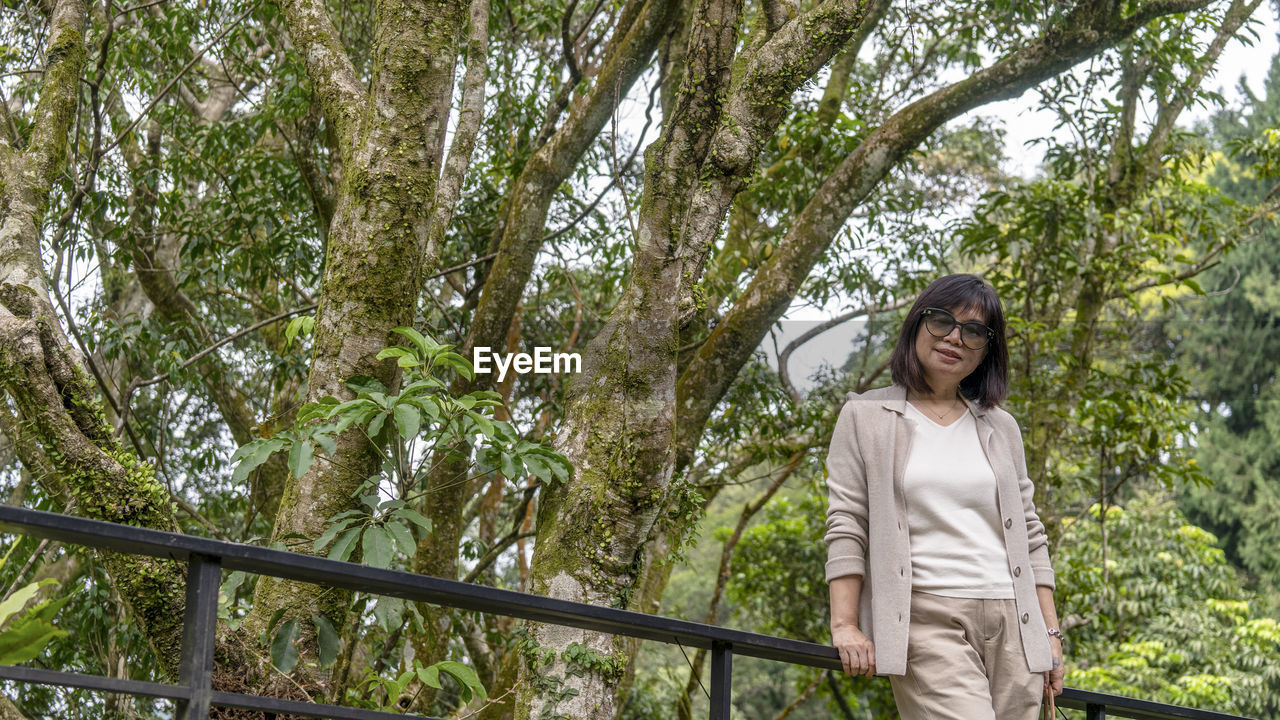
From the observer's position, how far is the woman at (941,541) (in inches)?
76.4

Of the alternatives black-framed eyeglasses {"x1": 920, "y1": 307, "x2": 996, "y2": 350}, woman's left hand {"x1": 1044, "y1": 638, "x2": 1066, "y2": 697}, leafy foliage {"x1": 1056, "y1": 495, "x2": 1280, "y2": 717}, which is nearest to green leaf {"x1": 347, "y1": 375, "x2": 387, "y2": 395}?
black-framed eyeglasses {"x1": 920, "y1": 307, "x2": 996, "y2": 350}

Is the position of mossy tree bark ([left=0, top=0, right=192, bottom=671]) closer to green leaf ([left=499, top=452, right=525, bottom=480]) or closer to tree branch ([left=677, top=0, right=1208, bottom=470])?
green leaf ([left=499, top=452, right=525, bottom=480])

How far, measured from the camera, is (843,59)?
6.08 meters

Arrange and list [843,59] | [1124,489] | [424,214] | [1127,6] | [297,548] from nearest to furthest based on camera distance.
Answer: [297,548], [424,214], [1127,6], [843,59], [1124,489]

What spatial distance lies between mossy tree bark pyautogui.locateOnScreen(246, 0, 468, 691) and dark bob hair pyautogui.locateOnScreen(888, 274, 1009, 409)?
120 centimetres

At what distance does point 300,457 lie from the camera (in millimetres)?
2102

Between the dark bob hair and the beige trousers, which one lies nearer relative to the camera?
the beige trousers

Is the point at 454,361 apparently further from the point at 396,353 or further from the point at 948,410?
the point at 948,410

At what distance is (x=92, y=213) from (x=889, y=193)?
13.5ft

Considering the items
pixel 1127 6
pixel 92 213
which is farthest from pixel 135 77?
pixel 1127 6

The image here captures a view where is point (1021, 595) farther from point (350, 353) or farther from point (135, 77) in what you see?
point (135, 77)

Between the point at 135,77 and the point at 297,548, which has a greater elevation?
the point at 135,77

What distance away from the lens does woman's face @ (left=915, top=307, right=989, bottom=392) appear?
6.99 feet

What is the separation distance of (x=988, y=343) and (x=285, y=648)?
59.1 inches
